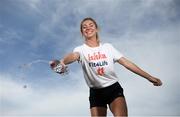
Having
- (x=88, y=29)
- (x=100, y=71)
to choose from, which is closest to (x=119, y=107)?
(x=100, y=71)

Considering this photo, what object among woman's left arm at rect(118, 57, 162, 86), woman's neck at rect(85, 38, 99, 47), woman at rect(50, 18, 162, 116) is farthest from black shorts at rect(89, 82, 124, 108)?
woman's neck at rect(85, 38, 99, 47)

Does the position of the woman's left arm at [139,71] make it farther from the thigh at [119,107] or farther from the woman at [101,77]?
the thigh at [119,107]

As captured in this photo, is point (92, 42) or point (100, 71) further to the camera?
point (92, 42)

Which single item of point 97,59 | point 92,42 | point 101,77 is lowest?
point 101,77

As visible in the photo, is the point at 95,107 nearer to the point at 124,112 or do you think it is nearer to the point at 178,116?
the point at 124,112

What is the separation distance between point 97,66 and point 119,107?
25cm

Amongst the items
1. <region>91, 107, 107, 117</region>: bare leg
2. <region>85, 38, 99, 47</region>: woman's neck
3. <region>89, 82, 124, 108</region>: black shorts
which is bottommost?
<region>91, 107, 107, 117</region>: bare leg

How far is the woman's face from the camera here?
1.90m

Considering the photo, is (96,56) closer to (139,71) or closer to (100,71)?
(100,71)

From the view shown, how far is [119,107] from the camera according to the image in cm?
170

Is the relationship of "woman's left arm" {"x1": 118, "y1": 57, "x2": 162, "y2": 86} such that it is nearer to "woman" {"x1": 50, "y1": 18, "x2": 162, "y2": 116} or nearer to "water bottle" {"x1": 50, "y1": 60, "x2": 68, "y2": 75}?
"woman" {"x1": 50, "y1": 18, "x2": 162, "y2": 116}

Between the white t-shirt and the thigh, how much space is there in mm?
104

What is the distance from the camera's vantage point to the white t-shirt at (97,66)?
5.82ft

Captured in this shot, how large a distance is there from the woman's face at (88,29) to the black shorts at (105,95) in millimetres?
327
